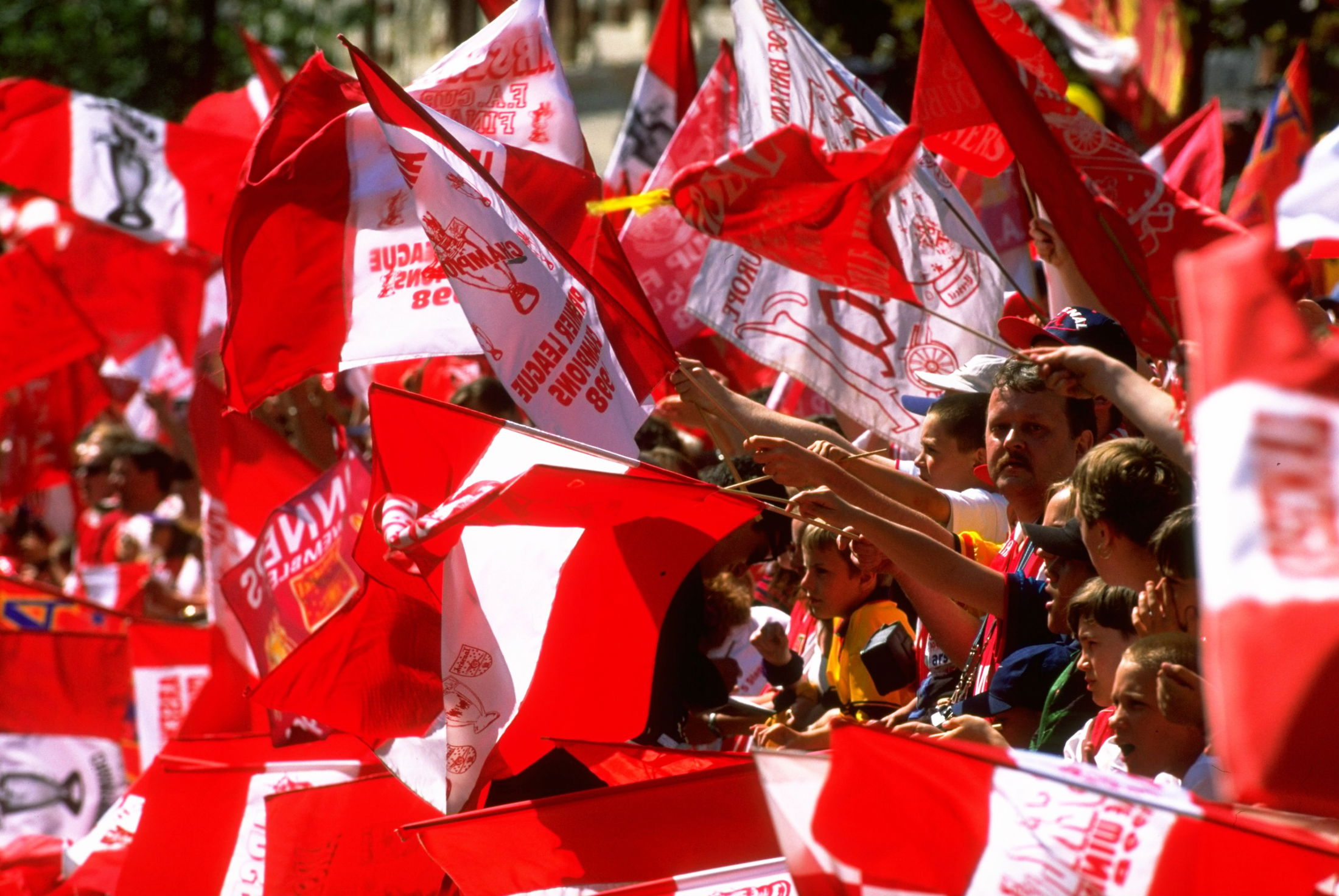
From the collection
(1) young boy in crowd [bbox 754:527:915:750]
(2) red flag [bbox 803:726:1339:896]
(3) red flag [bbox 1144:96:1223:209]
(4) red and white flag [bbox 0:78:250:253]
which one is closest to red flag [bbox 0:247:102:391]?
(4) red and white flag [bbox 0:78:250:253]

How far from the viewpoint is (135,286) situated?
969 centimetres

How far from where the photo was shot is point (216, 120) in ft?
29.0

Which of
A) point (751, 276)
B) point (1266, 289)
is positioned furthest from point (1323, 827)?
point (751, 276)

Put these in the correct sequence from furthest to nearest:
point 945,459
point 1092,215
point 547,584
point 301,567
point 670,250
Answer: point 670,250, point 301,567, point 945,459, point 1092,215, point 547,584

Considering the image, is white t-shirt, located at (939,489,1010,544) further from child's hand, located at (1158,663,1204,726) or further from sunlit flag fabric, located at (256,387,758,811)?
child's hand, located at (1158,663,1204,726)

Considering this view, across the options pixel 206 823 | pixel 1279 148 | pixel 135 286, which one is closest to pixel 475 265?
pixel 206 823

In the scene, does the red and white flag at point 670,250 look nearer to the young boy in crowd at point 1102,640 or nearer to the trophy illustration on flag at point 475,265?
the trophy illustration on flag at point 475,265

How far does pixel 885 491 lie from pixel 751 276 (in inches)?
56.7

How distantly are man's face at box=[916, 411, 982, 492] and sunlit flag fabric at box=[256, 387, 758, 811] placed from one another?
3.00 ft

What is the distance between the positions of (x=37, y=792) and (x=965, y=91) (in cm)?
406

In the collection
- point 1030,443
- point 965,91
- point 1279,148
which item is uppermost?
point 965,91

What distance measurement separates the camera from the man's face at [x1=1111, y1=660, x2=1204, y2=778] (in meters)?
3.03

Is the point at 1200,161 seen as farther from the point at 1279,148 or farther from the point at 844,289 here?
the point at 844,289

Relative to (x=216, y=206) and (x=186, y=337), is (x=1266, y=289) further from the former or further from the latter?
(x=186, y=337)
